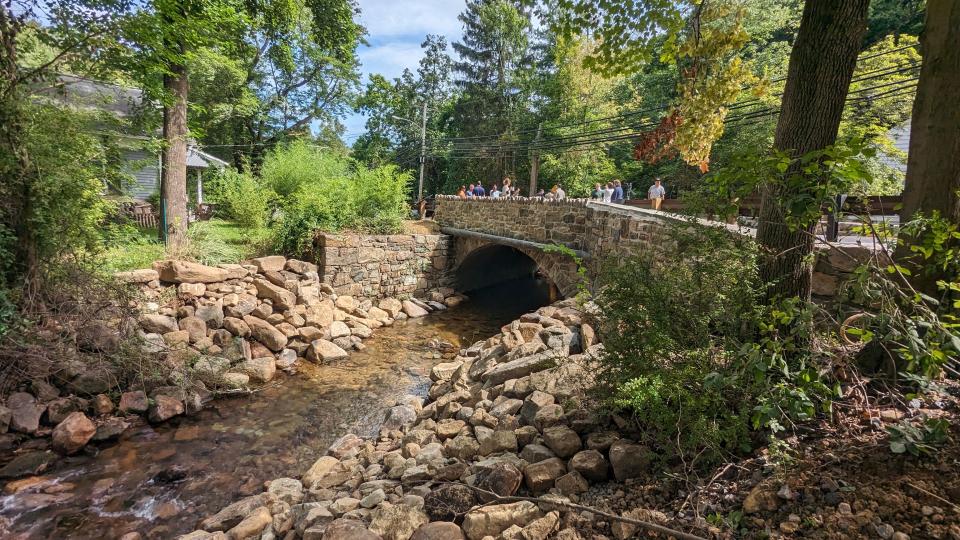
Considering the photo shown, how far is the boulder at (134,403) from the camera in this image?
217 inches

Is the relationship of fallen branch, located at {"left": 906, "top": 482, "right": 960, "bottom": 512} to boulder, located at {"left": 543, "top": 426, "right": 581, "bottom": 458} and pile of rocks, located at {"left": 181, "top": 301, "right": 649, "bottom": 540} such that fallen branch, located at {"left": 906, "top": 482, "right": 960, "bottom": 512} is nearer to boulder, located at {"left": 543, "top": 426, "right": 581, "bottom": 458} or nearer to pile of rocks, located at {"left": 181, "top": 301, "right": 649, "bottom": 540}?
pile of rocks, located at {"left": 181, "top": 301, "right": 649, "bottom": 540}

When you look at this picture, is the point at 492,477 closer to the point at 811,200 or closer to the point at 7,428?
the point at 811,200

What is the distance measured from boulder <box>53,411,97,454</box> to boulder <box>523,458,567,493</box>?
5.25 m

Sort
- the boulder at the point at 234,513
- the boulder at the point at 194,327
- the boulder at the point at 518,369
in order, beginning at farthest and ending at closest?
the boulder at the point at 194,327
the boulder at the point at 518,369
the boulder at the point at 234,513

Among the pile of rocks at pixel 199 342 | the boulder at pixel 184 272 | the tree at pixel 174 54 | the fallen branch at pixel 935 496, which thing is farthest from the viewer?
the boulder at pixel 184 272

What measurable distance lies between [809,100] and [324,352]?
7.67 metres

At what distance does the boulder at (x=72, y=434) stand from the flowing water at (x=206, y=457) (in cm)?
15

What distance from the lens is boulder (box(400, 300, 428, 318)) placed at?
11469mm

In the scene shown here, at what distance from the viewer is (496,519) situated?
245 cm

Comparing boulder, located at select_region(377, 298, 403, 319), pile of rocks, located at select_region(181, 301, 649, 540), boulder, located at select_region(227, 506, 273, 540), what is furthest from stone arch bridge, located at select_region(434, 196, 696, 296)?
boulder, located at select_region(227, 506, 273, 540)

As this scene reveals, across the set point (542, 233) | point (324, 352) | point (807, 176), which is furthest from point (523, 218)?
point (807, 176)

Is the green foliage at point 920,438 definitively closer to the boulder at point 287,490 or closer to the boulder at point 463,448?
the boulder at point 463,448

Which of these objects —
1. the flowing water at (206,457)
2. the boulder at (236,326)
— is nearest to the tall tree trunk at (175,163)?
the boulder at (236,326)

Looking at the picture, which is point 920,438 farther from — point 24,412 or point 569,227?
point 569,227
